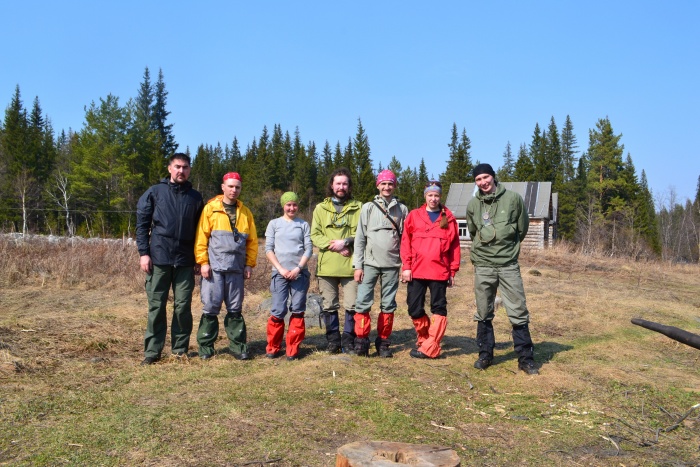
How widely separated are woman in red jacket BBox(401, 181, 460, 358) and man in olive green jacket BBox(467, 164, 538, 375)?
30 centimetres

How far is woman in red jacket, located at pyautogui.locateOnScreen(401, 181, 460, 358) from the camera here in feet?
18.1

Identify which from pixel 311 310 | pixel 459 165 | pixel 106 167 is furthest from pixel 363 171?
pixel 311 310

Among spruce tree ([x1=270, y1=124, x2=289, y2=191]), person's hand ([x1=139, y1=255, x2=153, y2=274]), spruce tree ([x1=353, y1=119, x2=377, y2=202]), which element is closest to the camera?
person's hand ([x1=139, y1=255, x2=153, y2=274])

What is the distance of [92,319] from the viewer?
695 centimetres

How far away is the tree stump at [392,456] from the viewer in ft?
7.60

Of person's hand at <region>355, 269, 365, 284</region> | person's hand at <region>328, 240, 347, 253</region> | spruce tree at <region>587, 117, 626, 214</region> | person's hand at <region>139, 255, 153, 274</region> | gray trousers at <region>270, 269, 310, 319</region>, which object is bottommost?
gray trousers at <region>270, 269, 310, 319</region>

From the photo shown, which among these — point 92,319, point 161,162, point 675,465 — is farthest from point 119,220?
point 675,465

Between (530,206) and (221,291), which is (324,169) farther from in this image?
(221,291)

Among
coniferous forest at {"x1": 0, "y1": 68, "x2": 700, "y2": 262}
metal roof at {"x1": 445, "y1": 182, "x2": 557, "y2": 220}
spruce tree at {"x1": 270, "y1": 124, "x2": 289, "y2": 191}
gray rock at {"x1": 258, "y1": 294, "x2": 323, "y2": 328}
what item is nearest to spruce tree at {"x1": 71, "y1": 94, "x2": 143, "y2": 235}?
coniferous forest at {"x1": 0, "y1": 68, "x2": 700, "y2": 262}

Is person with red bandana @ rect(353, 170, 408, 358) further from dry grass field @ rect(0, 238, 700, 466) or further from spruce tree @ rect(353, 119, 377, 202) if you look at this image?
spruce tree @ rect(353, 119, 377, 202)

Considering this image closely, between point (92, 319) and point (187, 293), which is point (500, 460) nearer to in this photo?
Answer: point (187, 293)

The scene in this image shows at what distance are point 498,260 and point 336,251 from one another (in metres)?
1.69

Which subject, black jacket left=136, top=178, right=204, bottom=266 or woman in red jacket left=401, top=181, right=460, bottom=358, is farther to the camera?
woman in red jacket left=401, top=181, right=460, bottom=358

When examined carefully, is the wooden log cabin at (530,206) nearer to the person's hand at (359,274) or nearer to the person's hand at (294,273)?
the person's hand at (359,274)
